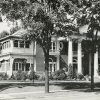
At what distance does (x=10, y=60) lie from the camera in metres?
49.5

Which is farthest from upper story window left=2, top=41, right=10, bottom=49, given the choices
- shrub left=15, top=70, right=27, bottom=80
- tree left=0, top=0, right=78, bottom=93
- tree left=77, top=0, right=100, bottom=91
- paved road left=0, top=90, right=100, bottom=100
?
paved road left=0, top=90, right=100, bottom=100

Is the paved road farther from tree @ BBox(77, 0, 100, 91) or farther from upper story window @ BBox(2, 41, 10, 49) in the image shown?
upper story window @ BBox(2, 41, 10, 49)

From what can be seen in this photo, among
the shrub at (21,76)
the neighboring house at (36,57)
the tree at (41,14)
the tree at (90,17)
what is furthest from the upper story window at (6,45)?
the tree at (41,14)

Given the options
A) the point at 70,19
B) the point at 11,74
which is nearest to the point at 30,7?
the point at 70,19

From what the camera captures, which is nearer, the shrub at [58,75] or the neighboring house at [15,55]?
the shrub at [58,75]

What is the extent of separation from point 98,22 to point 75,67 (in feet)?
100

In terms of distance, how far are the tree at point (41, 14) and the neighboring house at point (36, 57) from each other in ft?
80.7

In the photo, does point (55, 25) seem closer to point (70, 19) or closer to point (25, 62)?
point (70, 19)

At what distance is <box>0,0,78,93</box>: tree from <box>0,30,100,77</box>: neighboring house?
24592mm

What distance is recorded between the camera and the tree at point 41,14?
872 inches

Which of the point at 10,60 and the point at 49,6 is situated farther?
the point at 10,60

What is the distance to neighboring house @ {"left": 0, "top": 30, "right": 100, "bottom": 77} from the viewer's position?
50375 millimetres

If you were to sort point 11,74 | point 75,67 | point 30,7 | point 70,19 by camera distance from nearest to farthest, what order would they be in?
point 30,7 → point 70,19 → point 11,74 → point 75,67

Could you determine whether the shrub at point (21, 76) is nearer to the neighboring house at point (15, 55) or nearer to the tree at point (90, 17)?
the neighboring house at point (15, 55)
